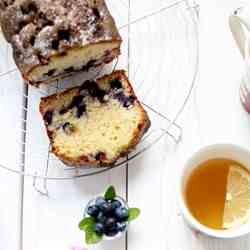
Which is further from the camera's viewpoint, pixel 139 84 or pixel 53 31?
pixel 139 84

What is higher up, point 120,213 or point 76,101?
point 76,101

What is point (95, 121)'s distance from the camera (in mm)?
1944

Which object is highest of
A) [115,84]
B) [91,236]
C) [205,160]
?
[115,84]

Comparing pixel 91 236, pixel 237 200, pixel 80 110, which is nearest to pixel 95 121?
pixel 80 110

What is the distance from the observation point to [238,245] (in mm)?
1909

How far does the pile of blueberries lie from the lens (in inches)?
73.5

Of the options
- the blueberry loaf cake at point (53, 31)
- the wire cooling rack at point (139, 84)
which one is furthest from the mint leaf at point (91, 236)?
the blueberry loaf cake at point (53, 31)

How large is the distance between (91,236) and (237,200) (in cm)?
35

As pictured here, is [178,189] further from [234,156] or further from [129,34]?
[129,34]

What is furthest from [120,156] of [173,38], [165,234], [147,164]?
[173,38]

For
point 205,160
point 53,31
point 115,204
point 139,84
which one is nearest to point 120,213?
point 115,204

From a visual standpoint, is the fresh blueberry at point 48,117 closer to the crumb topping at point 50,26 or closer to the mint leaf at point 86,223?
the crumb topping at point 50,26

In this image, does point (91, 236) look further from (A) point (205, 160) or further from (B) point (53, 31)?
(B) point (53, 31)

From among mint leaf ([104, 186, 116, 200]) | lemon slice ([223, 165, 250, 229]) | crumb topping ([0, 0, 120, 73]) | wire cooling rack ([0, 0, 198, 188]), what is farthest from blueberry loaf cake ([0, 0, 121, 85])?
lemon slice ([223, 165, 250, 229])
